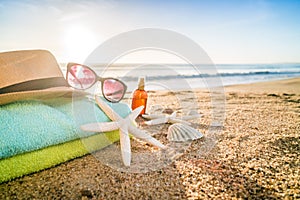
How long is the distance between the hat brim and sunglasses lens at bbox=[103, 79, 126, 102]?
0.24 meters

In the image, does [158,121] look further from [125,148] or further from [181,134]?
[125,148]

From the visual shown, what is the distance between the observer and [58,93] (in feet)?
5.93

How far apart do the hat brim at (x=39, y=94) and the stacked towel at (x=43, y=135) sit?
34mm

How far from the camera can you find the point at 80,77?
82.5 inches

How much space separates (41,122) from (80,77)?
0.62 m

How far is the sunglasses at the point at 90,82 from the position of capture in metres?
2.08

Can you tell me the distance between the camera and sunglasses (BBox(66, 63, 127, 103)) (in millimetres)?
2076

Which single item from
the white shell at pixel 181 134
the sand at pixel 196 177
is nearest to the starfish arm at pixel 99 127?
the sand at pixel 196 177

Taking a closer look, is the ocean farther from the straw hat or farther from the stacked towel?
the stacked towel

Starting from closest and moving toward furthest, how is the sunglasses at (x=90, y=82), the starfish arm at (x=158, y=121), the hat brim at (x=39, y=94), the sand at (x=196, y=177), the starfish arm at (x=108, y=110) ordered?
the sand at (x=196, y=177) < the hat brim at (x=39, y=94) < the starfish arm at (x=108, y=110) < the sunglasses at (x=90, y=82) < the starfish arm at (x=158, y=121)

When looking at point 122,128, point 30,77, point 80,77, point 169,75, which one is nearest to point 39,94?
point 30,77

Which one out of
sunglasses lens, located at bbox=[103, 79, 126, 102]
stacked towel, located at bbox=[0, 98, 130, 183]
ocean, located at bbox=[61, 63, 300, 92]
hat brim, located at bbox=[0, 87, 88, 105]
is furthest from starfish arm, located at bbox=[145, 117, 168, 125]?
hat brim, located at bbox=[0, 87, 88, 105]

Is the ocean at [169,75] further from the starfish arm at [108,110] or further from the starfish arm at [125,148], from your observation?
the starfish arm at [125,148]

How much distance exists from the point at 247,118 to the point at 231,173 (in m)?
1.79
